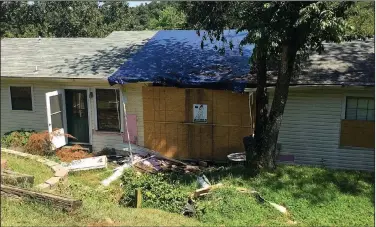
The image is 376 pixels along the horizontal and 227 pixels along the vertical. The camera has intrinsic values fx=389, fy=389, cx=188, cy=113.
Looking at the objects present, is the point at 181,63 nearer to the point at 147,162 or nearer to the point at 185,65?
the point at 185,65

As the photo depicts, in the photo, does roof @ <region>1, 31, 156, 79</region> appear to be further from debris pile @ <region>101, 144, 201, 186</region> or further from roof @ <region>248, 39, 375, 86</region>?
roof @ <region>248, 39, 375, 86</region>

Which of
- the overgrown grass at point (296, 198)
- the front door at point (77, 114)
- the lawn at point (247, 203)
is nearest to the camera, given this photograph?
the lawn at point (247, 203)

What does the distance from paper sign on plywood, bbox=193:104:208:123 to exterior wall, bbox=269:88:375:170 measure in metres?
2.02

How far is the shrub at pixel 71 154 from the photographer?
8434 millimetres

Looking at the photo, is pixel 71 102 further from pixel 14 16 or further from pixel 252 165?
pixel 14 16

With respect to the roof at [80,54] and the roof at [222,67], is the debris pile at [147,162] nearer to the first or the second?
the roof at [222,67]

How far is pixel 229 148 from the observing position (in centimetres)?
1035

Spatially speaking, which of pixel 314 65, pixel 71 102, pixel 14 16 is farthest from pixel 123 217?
pixel 314 65

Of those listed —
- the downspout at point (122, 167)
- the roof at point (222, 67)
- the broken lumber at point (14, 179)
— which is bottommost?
the downspout at point (122, 167)

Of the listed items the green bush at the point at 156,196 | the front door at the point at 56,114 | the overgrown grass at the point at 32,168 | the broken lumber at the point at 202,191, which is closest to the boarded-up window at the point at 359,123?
the broken lumber at the point at 202,191

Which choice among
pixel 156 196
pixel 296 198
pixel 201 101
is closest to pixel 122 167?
pixel 201 101

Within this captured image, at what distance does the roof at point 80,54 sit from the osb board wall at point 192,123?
154 cm

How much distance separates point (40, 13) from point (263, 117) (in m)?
5.24

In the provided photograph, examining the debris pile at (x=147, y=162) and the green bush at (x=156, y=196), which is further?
the debris pile at (x=147, y=162)
